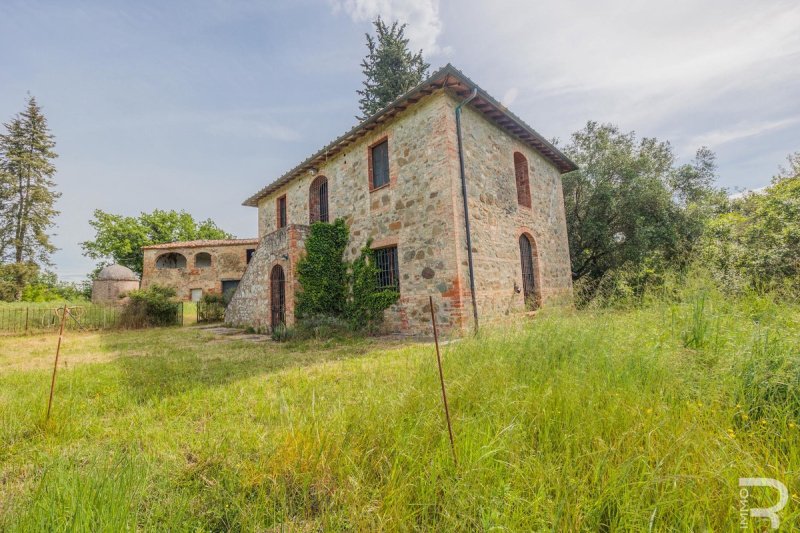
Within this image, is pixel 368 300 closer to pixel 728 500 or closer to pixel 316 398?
pixel 316 398

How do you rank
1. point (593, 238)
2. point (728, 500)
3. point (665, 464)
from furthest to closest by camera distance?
point (593, 238) → point (665, 464) → point (728, 500)

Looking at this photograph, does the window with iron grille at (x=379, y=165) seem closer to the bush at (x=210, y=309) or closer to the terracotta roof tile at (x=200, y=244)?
the bush at (x=210, y=309)

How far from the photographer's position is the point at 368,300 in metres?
8.33

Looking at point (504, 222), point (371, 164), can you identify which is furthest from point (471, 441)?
point (371, 164)

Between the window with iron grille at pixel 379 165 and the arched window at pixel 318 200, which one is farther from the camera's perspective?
the arched window at pixel 318 200

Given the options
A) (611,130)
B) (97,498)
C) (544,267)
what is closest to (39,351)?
(97,498)

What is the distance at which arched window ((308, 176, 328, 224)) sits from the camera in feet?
35.8

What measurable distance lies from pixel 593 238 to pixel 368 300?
9.44m

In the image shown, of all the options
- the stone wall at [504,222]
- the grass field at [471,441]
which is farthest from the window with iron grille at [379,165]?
the grass field at [471,441]

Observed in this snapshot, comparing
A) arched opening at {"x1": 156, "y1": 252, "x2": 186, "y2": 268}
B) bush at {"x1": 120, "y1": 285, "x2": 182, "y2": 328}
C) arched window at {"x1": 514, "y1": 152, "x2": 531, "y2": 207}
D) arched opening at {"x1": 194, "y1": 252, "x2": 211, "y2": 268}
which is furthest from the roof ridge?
arched opening at {"x1": 156, "y1": 252, "x2": 186, "y2": 268}

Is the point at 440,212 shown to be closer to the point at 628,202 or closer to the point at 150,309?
the point at 628,202

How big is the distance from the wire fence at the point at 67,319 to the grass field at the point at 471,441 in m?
9.78

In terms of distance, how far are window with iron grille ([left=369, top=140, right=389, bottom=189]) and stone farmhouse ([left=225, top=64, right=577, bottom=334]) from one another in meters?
0.04

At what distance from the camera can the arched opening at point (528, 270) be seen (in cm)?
916
